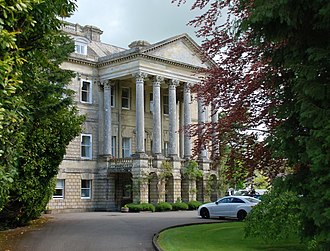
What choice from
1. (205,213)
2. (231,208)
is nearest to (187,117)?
(205,213)

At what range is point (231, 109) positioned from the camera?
1591 cm

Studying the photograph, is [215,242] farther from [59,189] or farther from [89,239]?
[59,189]

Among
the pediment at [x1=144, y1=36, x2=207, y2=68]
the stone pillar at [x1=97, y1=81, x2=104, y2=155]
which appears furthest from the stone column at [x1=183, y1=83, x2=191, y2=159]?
the stone pillar at [x1=97, y1=81, x2=104, y2=155]

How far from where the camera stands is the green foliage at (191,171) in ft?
147

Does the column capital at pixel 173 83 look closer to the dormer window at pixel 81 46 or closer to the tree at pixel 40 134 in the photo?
the dormer window at pixel 81 46

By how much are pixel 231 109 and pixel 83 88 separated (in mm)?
30749

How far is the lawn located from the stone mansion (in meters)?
21.3

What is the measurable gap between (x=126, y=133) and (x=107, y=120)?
322 centimetres

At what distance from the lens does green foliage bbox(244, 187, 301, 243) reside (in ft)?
50.5

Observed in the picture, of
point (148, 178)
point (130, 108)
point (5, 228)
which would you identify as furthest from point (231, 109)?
point (130, 108)

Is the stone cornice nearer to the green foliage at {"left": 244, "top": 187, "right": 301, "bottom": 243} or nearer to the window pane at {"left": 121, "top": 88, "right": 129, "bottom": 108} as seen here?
the window pane at {"left": 121, "top": 88, "right": 129, "bottom": 108}

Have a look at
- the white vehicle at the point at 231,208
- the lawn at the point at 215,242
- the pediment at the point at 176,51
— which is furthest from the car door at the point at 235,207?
the pediment at the point at 176,51

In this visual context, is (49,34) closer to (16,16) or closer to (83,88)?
(16,16)

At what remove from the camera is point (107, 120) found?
45062 mm
